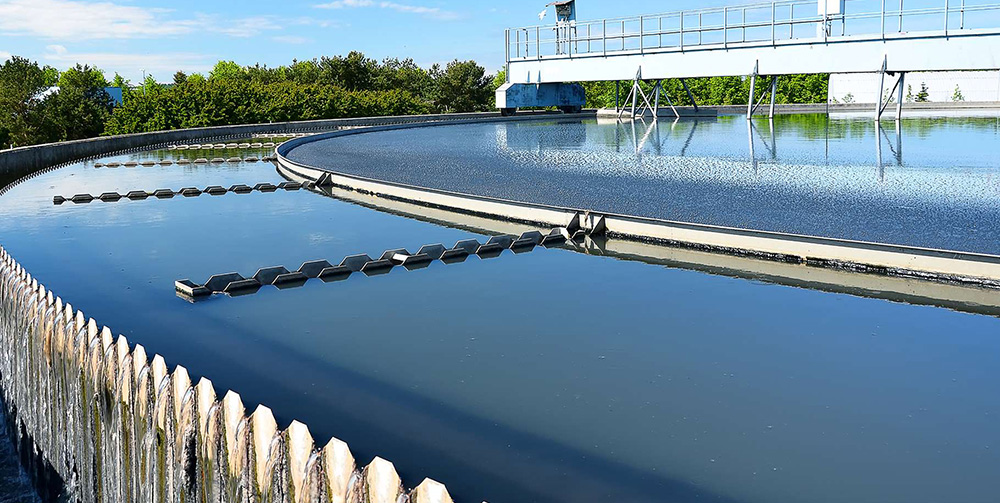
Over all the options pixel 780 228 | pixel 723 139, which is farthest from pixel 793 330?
pixel 723 139

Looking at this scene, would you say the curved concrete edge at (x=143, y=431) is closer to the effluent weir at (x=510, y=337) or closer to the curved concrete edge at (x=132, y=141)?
the effluent weir at (x=510, y=337)

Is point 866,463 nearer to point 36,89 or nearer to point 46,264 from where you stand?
point 46,264

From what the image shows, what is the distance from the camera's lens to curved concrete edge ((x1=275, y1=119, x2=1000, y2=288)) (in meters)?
10.4

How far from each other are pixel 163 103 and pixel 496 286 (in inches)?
1474

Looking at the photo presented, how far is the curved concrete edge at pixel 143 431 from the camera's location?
13.1ft

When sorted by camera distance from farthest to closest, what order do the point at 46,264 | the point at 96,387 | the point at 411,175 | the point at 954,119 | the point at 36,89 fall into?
the point at 36,89
the point at 954,119
the point at 411,175
the point at 46,264
the point at 96,387

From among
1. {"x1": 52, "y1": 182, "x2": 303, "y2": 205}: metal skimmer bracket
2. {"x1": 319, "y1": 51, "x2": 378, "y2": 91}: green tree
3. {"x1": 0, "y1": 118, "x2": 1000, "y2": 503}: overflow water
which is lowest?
{"x1": 0, "y1": 118, "x2": 1000, "y2": 503}: overflow water

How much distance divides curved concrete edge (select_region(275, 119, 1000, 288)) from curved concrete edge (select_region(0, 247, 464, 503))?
830 centimetres

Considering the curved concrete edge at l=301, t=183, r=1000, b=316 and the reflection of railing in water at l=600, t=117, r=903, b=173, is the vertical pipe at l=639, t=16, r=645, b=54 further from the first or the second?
the curved concrete edge at l=301, t=183, r=1000, b=316

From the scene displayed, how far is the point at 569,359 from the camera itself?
26.0 ft

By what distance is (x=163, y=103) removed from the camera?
43.6m

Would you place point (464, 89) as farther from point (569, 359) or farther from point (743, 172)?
point (569, 359)

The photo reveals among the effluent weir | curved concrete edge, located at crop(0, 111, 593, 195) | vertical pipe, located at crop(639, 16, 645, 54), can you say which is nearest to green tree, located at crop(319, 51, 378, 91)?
curved concrete edge, located at crop(0, 111, 593, 195)

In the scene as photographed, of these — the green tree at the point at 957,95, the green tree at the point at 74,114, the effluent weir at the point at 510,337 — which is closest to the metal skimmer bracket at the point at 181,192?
the effluent weir at the point at 510,337
